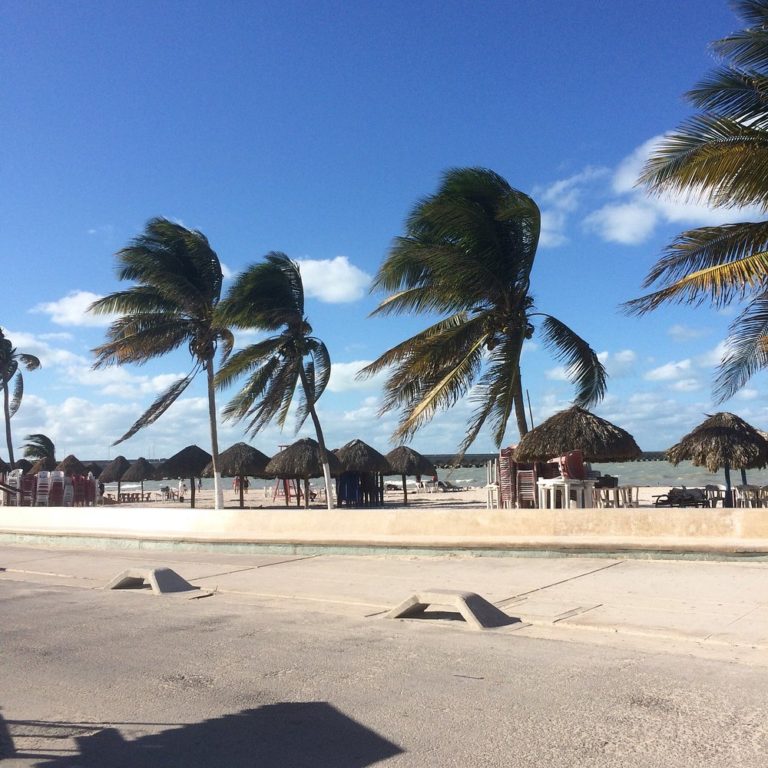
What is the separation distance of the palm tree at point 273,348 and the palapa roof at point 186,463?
483 inches

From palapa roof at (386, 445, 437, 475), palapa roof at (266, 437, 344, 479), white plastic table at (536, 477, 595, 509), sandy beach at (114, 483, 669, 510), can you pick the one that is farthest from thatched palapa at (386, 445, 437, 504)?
white plastic table at (536, 477, 595, 509)

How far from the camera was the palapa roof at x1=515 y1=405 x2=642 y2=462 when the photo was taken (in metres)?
17.7

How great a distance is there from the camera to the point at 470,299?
16344mm

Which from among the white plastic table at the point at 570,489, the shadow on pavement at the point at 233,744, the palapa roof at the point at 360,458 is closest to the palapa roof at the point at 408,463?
the palapa roof at the point at 360,458

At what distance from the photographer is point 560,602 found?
8.08m

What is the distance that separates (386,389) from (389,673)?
34.4 feet

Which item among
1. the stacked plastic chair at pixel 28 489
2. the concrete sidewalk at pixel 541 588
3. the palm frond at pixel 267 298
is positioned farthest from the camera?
the stacked plastic chair at pixel 28 489

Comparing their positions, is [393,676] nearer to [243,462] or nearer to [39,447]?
[243,462]

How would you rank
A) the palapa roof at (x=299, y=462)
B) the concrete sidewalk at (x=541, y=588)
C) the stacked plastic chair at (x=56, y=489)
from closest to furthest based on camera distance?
1. the concrete sidewalk at (x=541, y=588)
2. the palapa roof at (x=299, y=462)
3. the stacked plastic chair at (x=56, y=489)

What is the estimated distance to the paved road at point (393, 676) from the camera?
13.3ft

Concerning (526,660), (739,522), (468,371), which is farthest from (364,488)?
(526,660)

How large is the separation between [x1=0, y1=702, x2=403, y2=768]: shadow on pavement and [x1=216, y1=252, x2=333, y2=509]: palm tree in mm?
16469

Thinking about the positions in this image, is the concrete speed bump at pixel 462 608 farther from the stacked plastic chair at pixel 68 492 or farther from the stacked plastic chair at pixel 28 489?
the stacked plastic chair at pixel 68 492

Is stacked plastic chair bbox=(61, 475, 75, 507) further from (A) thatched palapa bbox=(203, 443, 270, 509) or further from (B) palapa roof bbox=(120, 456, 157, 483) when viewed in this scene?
(B) palapa roof bbox=(120, 456, 157, 483)
